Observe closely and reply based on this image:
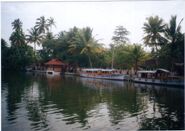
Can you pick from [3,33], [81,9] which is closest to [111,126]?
[81,9]

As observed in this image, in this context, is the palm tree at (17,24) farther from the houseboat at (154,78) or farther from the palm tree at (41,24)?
the houseboat at (154,78)

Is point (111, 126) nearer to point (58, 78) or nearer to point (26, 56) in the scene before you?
point (26, 56)

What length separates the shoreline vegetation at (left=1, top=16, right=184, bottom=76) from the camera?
4949mm

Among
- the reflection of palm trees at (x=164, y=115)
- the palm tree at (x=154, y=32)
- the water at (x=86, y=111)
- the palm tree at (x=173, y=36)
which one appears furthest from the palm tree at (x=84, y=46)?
the palm tree at (x=173, y=36)

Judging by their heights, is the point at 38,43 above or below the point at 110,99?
above

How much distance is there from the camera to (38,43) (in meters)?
5.98

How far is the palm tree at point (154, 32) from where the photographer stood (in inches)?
196

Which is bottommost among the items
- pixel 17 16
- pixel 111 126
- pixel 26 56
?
pixel 111 126

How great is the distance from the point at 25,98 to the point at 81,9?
Answer: 300 centimetres

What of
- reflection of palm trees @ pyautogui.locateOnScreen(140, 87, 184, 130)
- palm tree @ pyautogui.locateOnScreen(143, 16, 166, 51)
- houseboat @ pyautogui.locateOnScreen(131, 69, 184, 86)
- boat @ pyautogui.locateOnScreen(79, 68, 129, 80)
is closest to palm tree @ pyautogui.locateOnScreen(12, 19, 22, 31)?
palm tree @ pyautogui.locateOnScreen(143, 16, 166, 51)

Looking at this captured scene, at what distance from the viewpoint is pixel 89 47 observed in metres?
7.44

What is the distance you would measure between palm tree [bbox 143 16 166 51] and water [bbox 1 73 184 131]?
1.38 meters

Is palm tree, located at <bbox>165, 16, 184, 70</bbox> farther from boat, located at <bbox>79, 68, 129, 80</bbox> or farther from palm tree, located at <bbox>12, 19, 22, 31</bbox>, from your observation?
boat, located at <bbox>79, 68, 129, 80</bbox>

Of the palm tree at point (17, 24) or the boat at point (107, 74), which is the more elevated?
the palm tree at point (17, 24)
